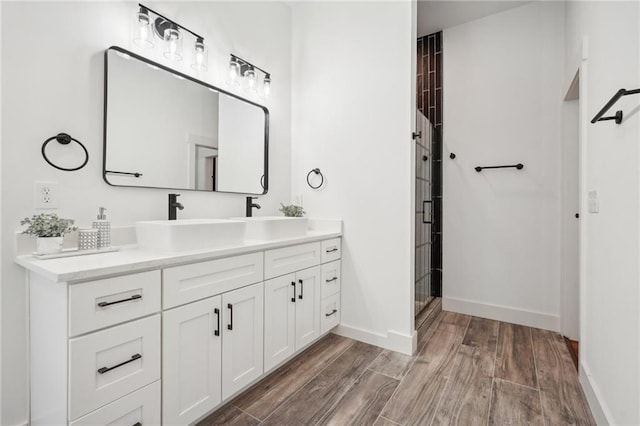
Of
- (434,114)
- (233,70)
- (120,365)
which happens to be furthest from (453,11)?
(120,365)

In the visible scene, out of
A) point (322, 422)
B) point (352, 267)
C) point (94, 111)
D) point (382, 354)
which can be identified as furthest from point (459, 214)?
point (94, 111)

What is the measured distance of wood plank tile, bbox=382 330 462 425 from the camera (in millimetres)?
1605

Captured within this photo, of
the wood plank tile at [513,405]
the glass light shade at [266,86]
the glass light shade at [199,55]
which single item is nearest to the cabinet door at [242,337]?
the wood plank tile at [513,405]

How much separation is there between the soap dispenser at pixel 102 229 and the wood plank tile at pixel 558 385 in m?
2.28

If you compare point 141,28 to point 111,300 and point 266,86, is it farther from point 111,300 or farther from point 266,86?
point 111,300

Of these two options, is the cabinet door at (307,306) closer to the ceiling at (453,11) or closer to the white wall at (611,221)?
the white wall at (611,221)

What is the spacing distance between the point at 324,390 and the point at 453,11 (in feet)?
10.9

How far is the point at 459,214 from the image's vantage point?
313cm

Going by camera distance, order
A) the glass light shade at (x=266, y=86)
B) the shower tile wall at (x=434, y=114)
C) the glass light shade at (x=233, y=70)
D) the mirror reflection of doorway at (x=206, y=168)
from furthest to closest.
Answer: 1. the shower tile wall at (x=434, y=114)
2. the glass light shade at (x=266, y=86)
3. the glass light shade at (x=233, y=70)
4. the mirror reflection of doorway at (x=206, y=168)

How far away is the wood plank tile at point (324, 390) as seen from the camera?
1.58 metres

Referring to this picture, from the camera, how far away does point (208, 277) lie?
1501 millimetres

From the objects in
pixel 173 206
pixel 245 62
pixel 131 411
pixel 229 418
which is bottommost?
pixel 229 418

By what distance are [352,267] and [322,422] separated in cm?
115

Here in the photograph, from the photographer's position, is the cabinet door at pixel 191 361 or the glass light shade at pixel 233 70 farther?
the glass light shade at pixel 233 70
